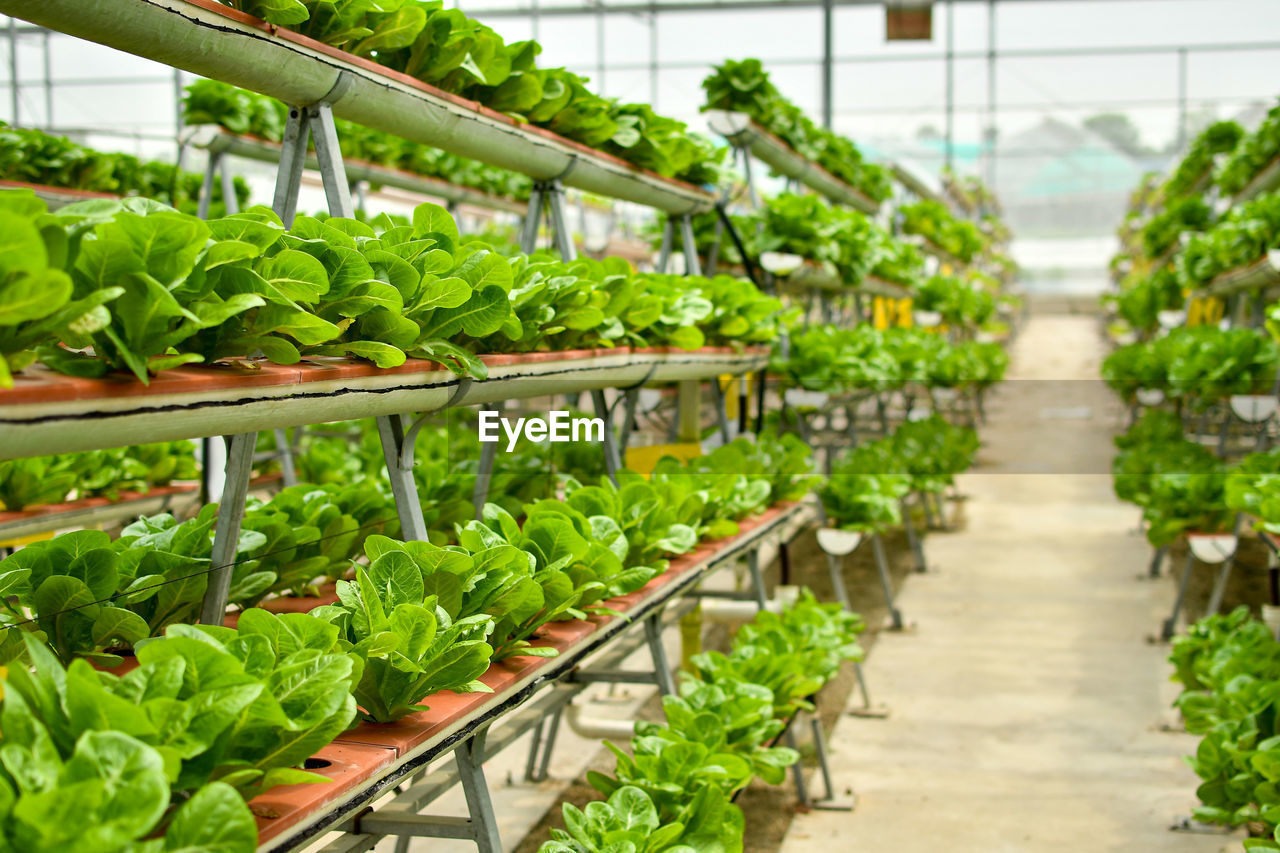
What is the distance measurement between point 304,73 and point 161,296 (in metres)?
0.68

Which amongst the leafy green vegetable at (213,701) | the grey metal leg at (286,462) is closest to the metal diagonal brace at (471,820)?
the leafy green vegetable at (213,701)

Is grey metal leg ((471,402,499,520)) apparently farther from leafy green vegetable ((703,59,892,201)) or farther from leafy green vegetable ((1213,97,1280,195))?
leafy green vegetable ((1213,97,1280,195))

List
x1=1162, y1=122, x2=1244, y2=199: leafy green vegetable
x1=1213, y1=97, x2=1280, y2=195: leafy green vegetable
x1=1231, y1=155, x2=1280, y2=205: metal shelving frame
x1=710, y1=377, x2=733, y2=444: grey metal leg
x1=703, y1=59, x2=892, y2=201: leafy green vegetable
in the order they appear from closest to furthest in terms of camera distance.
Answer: x1=710, y1=377, x2=733, y2=444: grey metal leg < x1=703, y1=59, x2=892, y2=201: leafy green vegetable < x1=1231, y1=155, x2=1280, y2=205: metal shelving frame < x1=1213, y1=97, x2=1280, y2=195: leafy green vegetable < x1=1162, y1=122, x2=1244, y2=199: leafy green vegetable

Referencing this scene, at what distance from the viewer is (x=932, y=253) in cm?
1004

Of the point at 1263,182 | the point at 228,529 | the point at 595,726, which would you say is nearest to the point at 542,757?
the point at 595,726

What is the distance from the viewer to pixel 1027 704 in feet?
13.8

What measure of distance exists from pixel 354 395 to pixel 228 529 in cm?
38

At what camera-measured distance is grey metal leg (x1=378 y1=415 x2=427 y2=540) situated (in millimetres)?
1703

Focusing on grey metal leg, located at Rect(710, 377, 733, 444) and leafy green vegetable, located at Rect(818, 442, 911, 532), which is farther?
leafy green vegetable, located at Rect(818, 442, 911, 532)

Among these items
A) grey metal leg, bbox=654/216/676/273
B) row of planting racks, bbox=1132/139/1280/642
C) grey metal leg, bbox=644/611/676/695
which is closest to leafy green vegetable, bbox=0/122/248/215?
grey metal leg, bbox=654/216/676/273

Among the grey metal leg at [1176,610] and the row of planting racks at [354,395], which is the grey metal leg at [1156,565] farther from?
the row of planting racks at [354,395]

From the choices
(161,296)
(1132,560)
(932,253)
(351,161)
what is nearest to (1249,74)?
(932,253)

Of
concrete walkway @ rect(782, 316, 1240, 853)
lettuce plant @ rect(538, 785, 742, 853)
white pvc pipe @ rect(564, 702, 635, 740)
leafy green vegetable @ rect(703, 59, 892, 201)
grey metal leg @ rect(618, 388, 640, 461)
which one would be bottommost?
concrete walkway @ rect(782, 316, 1240, 853)

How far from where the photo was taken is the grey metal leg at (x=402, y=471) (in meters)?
1.70
